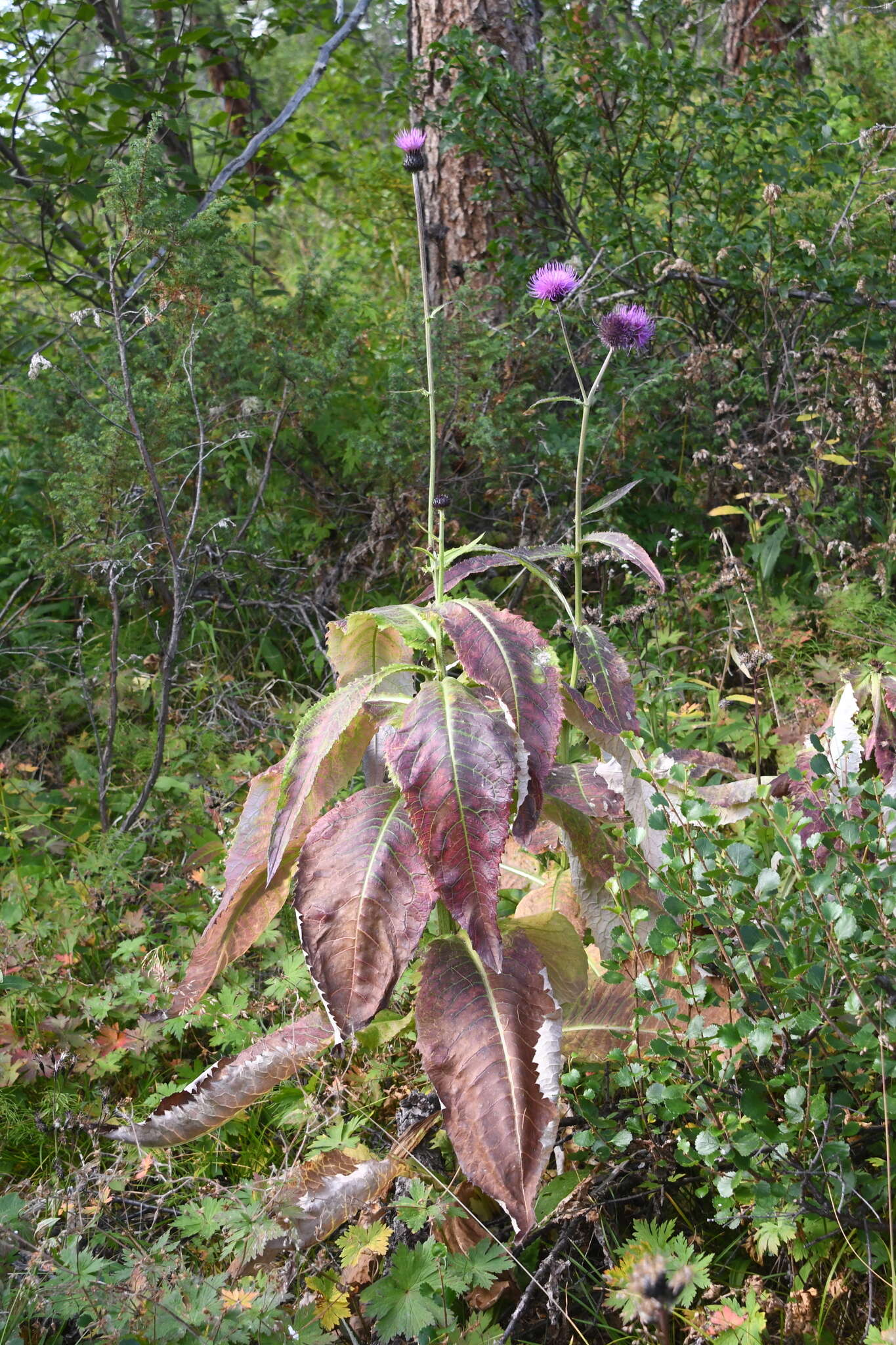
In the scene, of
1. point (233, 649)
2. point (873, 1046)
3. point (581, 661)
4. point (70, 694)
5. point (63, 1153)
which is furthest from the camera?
point (233, 649)

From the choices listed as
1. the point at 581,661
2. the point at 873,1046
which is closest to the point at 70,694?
the point at 581,661

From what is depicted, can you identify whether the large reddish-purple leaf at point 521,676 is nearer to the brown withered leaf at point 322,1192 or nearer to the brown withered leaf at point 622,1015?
the brown withered leaf at point 622,1015

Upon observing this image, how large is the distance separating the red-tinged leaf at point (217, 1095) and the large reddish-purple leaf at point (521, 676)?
633 millimetres

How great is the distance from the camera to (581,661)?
1800 millimetres

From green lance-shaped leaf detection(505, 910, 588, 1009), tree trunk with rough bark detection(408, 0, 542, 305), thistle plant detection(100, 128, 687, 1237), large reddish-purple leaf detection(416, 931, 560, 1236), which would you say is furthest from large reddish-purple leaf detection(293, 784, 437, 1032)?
tree trunk with rough bark detection(408, 0, 542, 305)

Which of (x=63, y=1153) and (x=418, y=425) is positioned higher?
(x=418, y=425)

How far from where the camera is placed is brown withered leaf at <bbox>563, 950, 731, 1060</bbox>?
1674 mm

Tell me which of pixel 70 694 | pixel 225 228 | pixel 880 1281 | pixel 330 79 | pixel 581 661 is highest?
pixel 330 79

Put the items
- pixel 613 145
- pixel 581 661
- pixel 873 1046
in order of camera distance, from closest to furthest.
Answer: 1. pixel 873 1046
2. pixel 581 661
3. pixel 613 145

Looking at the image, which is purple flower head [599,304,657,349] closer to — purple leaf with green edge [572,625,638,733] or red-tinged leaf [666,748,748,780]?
purple leaf with green edge [572,625,638,733]

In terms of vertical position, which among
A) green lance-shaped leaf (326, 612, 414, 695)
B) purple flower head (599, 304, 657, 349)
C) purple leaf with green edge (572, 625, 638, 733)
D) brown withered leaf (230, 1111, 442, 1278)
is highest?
purple flower head (599, 304, 657, 349)

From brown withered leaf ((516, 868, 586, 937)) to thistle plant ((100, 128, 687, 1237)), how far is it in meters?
0.10

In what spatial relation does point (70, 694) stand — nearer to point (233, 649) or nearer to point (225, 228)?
point (233, 649)

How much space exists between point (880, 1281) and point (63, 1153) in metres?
1.43
